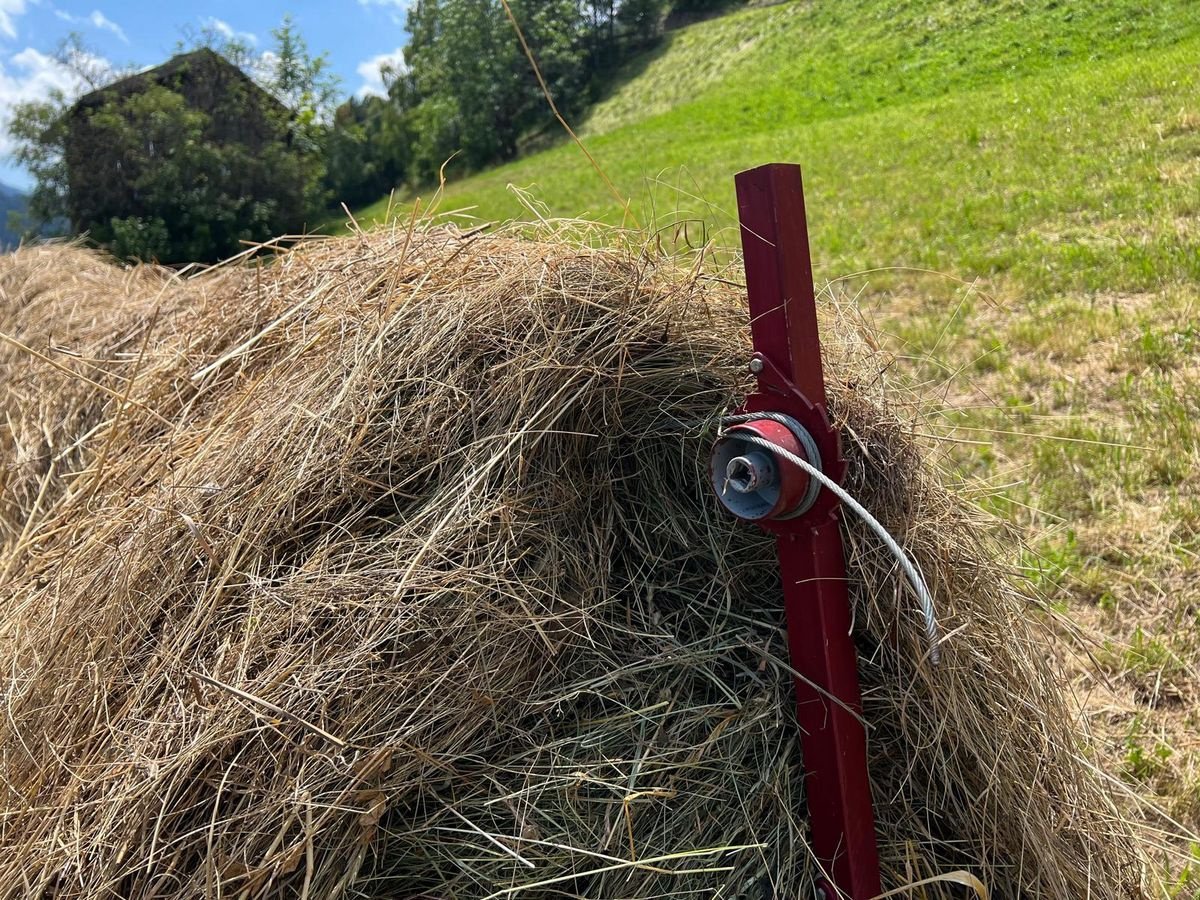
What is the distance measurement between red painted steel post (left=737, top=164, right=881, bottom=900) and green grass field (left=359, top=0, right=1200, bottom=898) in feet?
2.05

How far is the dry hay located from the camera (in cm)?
144

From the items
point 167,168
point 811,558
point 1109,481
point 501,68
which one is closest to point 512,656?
point 811,558

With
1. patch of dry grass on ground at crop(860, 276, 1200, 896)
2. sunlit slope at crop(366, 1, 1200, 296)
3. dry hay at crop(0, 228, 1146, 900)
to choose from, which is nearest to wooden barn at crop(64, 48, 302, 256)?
sunlit slope at crop(366, 1, 1200, 296)

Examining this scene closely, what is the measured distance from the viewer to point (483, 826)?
1.47 metres

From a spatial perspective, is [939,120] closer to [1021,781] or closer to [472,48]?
[1021,781]

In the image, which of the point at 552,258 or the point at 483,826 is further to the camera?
the point at 552,258

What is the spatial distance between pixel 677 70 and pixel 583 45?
11519mm

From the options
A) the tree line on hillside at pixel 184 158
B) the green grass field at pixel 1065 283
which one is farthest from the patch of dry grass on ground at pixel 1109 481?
the tree line on hillside at pixel 184 158

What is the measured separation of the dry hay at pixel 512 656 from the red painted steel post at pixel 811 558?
85 mm

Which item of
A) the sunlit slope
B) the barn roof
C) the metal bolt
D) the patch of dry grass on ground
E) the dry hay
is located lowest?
the sunlit slope

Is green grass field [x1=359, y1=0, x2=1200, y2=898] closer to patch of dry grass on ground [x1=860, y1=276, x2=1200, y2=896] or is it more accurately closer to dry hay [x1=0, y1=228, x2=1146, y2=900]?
patch of dry grass on ground [x1=860, y1=276, x2=1200, y2=896]

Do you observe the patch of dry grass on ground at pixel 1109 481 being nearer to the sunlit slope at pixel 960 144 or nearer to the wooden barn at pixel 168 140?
the sunlit slope at pixel 960 144

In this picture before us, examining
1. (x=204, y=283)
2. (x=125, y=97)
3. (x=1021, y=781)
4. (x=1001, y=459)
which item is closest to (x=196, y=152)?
(x=125, y=97)

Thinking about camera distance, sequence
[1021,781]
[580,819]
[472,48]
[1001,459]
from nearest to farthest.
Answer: [580,819]
[1021,781]
[1001,459]
[472,48]
